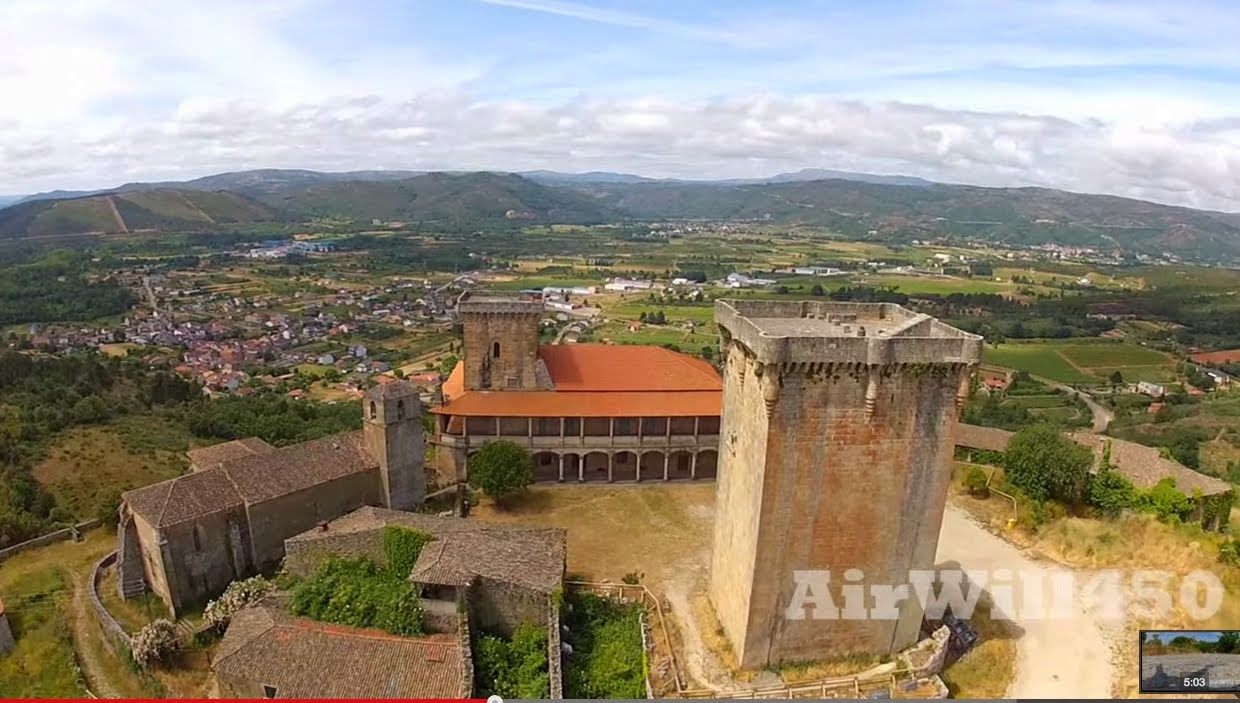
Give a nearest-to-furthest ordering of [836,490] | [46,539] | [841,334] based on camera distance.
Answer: [836,490], [841,334], [46,539]

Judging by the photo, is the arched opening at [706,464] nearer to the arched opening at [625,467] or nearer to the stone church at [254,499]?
the arched opening at [625,467]

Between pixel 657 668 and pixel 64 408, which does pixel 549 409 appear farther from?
pixel 64 408

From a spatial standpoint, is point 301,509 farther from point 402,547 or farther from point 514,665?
point 514,665

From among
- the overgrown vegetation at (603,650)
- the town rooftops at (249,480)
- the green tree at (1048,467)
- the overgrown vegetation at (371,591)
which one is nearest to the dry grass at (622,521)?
the overgrown vegetation at (603,650)

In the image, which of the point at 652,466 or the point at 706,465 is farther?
the point at 706,465

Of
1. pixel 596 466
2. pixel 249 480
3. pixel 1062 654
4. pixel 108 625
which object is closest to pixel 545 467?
pixel 596 466

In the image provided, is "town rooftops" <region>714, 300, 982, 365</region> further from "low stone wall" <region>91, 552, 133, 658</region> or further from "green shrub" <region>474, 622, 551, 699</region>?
"low stone wall" <region>91, 552, 133, 658</region>

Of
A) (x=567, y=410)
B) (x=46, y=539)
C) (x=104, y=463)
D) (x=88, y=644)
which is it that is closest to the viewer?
(x=88, y=644)

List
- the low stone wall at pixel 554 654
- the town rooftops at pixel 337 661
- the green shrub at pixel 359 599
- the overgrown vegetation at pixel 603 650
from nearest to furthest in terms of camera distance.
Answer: the town rooftops at pixel 337 661, the low stone wall at pixel 554 654, the overgrown vegetation at pixel 603 650, the green shrub at pixel 359 599
